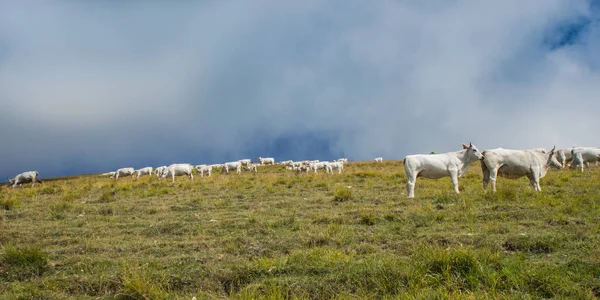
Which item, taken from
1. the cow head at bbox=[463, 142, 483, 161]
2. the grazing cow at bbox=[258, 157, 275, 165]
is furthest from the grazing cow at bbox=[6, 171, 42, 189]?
the cow head at bbox=[463, 142, 483, 161]

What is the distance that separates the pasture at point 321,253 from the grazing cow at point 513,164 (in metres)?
3.86

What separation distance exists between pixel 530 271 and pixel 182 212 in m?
11.3

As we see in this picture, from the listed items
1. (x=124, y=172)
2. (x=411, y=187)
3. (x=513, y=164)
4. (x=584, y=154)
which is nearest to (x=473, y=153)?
(x=513, y=164)

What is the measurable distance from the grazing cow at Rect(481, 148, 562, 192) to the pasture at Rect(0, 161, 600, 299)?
12.7ft

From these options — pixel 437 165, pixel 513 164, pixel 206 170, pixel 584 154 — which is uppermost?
pixel 206 170

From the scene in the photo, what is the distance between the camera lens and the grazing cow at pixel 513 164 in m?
16.3

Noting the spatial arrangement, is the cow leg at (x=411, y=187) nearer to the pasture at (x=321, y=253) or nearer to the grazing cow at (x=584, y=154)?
the pasture at (x=321, y=253)

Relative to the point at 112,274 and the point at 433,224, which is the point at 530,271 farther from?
the point at 112,274

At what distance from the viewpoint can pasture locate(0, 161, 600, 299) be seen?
5.50 m

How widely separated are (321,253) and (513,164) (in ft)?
43.6

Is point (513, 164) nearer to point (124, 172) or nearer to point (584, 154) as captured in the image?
point (584, 154)

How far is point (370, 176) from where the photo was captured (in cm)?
2822

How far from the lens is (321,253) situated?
7.02 m

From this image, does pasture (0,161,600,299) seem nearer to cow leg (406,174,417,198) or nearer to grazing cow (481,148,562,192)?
cow leg (406,174,417,198)
